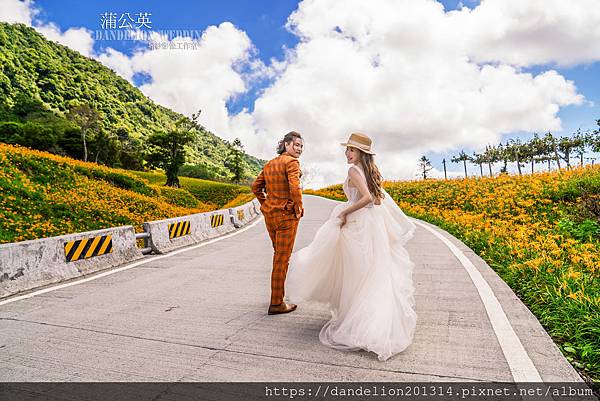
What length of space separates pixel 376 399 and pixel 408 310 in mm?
1039

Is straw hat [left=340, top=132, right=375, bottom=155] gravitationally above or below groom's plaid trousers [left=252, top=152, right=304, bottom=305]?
above

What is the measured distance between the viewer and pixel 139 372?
3.08 metres

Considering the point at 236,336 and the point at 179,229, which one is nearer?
the point at 236,336

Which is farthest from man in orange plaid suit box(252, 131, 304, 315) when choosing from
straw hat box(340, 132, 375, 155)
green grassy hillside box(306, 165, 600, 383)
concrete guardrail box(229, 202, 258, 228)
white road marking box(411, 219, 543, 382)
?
concrete guardrail box(229, 202, 258, 228)

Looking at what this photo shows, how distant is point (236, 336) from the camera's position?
12.5 ft

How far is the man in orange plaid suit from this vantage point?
14.4 ft

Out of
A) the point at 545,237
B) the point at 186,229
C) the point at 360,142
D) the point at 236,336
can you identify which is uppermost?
the point at 360,142

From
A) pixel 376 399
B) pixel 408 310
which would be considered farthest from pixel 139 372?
pixel 408 310

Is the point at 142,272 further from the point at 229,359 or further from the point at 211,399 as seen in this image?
the point at 211,399

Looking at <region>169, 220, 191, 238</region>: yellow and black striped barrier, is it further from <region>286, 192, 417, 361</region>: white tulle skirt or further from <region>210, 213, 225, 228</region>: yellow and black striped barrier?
<region>286, 192, 417, 361</region>: white tulle skirt

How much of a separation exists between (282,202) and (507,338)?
8.44 feet

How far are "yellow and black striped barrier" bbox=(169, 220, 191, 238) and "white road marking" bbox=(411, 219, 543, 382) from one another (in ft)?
22.4

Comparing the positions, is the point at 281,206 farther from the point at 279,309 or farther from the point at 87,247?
the point at 87,247

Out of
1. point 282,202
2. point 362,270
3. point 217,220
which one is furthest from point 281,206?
point 217,220
